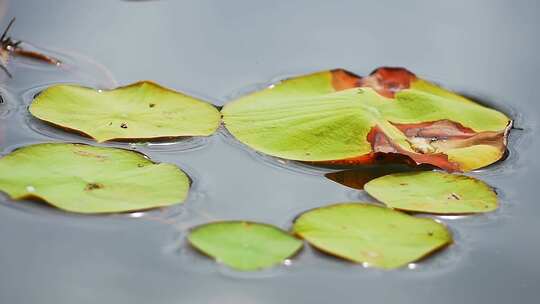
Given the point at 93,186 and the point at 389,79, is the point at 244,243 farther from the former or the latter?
the point at 389,79

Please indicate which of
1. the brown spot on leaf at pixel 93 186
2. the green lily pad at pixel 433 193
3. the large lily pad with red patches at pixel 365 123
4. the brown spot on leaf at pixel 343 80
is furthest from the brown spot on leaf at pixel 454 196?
the brown spot on leaf at pixel 93 186

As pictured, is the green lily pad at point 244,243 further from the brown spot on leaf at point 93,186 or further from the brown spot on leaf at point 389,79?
the brown spot on leaf at point 389,79

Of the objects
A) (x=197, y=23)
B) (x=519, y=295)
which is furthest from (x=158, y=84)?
(x=519, y=295)

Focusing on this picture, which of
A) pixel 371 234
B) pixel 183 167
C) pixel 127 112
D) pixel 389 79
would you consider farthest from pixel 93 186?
pixel 389 79

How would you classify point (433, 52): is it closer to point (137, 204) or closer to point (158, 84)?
point (158, 84)

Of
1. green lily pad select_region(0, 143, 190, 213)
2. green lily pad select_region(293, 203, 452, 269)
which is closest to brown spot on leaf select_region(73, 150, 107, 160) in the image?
green lily pad select_region(0, 143, 190, 213)

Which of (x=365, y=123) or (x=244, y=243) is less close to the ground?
(x=365, y=123)

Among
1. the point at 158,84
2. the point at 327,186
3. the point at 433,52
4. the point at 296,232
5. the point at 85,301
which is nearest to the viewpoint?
the point at 85,301
